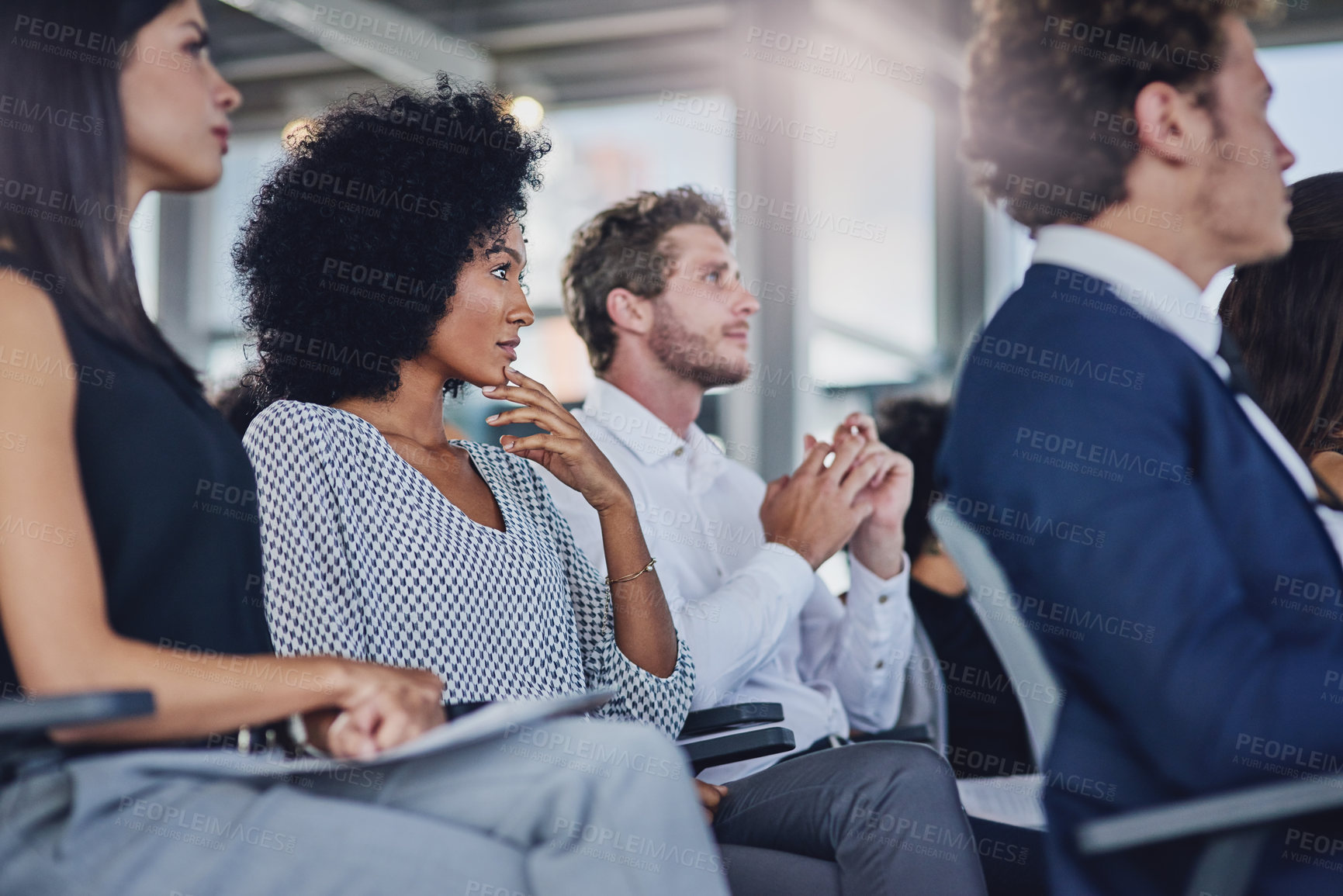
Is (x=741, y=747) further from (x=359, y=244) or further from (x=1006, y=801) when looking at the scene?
(x=359, y=244)

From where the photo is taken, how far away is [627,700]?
169 centimetres

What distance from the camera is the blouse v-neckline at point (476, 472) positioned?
4.93ft

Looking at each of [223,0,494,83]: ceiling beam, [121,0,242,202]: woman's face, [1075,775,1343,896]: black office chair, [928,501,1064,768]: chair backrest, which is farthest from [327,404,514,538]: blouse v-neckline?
[223,0,494,83]: ceiling beam

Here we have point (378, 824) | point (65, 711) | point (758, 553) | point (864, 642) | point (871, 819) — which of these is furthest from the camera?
point (864, 642)

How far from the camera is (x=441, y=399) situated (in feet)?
5.76

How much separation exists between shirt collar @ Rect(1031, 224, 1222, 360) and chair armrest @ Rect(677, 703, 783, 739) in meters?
0.84

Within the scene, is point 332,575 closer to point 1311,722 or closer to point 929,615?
point 1311,722

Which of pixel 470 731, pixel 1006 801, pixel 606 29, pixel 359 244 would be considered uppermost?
pixel 606 29

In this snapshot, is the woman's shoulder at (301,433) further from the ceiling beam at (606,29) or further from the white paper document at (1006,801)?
the ceiling beam at (606,29)

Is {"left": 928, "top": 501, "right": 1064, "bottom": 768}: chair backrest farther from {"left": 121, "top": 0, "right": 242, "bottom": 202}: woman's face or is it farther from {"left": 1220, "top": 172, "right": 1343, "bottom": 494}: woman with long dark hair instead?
{"left": 121, "top": 0, "right": 242, "bottom": 202}: woman's face

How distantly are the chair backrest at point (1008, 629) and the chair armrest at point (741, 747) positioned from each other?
49cm

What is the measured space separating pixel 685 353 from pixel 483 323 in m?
0.83

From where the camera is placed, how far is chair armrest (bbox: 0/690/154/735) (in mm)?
839

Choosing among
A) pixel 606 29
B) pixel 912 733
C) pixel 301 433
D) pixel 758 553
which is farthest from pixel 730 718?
pixel 606 29
